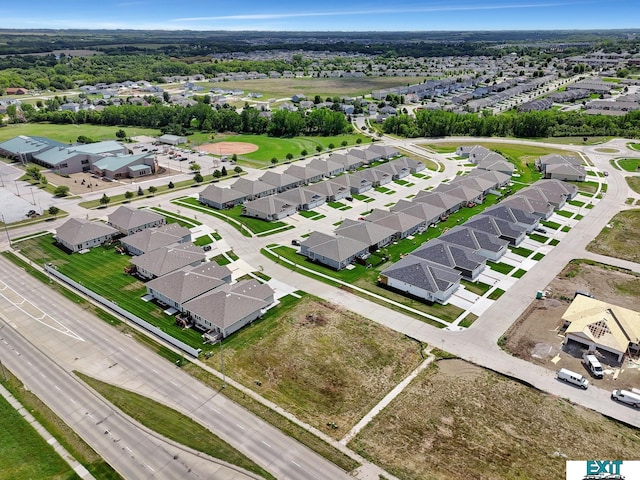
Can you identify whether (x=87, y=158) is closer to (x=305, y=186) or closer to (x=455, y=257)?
(x=305, y=186)

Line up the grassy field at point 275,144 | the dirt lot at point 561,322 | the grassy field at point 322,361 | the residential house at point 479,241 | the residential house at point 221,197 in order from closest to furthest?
the grassy field at point 322,361
the dirt lot at point 561,322
the residential house at point 479,241
the residential house at point 221,197
the grassy field at point 275,144

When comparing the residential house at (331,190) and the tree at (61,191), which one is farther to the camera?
the tree at (61,191)

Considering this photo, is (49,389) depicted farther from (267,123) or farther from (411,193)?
(267,123)

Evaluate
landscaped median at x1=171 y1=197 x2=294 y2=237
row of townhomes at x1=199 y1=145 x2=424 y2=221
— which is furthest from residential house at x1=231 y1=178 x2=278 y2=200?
landscaped median at x1=171 y1=197 x2=294 y2=237

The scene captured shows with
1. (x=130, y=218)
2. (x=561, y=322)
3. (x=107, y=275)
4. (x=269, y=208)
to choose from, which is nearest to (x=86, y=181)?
(x=130, y=218)

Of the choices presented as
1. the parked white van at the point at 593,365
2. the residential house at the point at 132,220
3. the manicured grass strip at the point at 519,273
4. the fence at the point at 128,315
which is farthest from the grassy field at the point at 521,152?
the fence at the point at 128,315

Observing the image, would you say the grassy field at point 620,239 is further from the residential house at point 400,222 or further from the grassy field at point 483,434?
the grassy field at point 483,434

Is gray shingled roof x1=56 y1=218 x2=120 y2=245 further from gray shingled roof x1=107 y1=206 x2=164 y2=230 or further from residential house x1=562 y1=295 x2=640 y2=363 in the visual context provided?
residential house x1=562 y1=295 x2=640 y2=363
